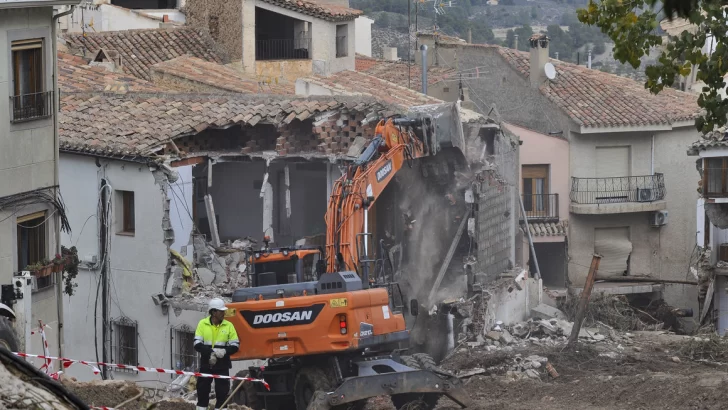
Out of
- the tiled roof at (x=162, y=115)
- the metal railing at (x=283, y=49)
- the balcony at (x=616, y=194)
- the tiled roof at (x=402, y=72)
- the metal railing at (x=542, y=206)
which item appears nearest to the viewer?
the tiled roof at (x=162, y=115)

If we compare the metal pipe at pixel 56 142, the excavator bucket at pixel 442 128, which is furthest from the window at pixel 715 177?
the metal pipe at pixel 56 142

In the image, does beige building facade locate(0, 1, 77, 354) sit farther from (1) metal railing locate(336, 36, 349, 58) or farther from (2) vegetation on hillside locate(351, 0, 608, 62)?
(2) vegetation on hillside locate(351, 0, 608, 62)

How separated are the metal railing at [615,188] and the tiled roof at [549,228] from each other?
3.33ft

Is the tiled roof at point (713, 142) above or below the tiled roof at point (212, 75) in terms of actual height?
below

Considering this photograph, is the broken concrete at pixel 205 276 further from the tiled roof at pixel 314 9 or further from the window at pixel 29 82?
the tiled roof at pixel 314 9

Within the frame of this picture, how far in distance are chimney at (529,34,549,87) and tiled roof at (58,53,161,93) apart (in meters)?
15.1

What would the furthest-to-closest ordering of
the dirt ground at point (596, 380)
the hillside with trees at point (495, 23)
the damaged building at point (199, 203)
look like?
the hillside with trees at point (495, 23)
the damaged building at point (199, 203)
the dirt ground at point (596, 380)

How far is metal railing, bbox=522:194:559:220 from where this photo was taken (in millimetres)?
46094

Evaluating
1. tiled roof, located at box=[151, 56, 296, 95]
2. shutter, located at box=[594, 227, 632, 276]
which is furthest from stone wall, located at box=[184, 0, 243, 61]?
shutter, located at box=[594, 227, 632, 276]

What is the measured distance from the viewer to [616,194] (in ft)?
153

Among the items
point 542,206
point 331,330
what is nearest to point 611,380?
point 331,330

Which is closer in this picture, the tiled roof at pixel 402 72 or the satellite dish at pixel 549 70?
the tiled roof at pixel 402 72

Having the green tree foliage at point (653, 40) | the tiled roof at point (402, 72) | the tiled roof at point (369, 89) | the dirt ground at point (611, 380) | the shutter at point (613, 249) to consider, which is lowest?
the dirt ground at point (611, 380)

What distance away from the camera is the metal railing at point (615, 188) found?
46.5 metres
